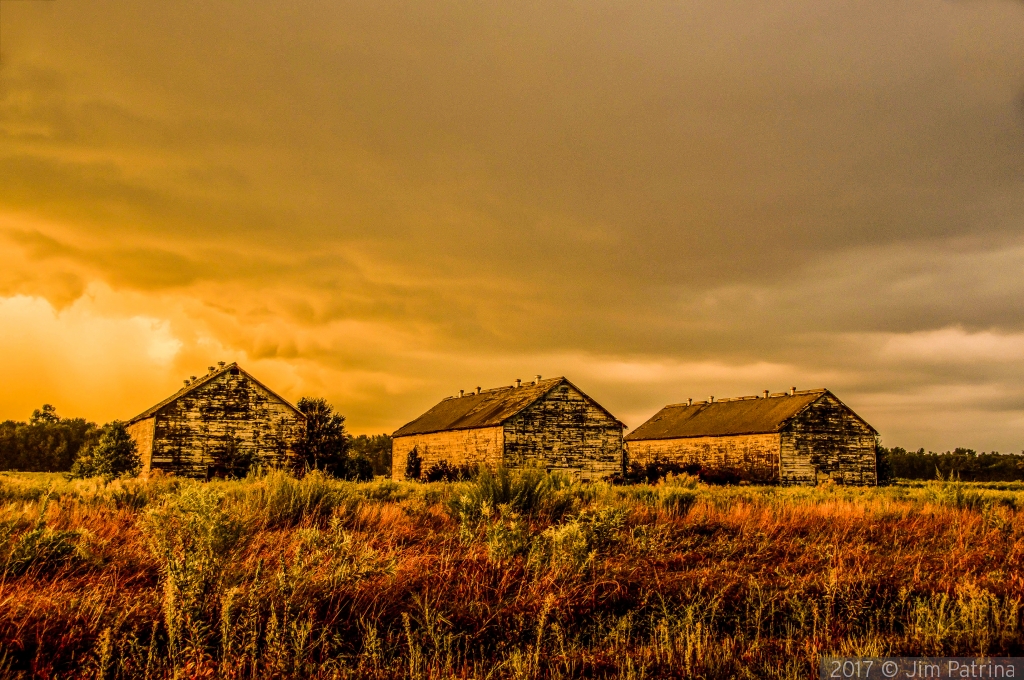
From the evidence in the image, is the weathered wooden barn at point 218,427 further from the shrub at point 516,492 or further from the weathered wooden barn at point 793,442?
the weathered wooden barn at point 793,442

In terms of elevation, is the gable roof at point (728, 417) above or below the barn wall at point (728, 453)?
above

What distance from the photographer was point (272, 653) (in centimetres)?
658

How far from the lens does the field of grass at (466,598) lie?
677cm

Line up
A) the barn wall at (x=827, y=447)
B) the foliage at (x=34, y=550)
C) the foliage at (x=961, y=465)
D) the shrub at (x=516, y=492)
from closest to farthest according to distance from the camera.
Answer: the foliage at (x=34, y=550) → the shrub at (x=516, y=492) → the barn wall at (x=827, y=447) → the foliage at (x=961, y=465)

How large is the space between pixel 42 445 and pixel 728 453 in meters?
78.0

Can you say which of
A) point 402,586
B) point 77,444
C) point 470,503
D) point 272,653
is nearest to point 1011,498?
point 470,503

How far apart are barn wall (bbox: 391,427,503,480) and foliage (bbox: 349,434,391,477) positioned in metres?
13.2

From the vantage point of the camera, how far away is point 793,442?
49.8 metres

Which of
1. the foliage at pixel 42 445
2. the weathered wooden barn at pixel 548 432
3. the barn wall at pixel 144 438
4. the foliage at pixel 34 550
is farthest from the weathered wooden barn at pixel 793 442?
the foliage at pixel 42 445

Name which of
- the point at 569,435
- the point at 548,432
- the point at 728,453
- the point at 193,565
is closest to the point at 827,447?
the point at 728,453

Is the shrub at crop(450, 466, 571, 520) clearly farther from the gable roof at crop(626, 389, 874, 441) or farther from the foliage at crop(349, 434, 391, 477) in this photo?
the foliage at crop(349, 434, 391, 477)

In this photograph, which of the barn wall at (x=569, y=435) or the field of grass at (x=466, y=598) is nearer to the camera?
the field of grass at (x=466, y=598)

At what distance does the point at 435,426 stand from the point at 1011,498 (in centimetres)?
3586

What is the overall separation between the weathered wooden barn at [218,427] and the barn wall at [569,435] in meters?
11.8
